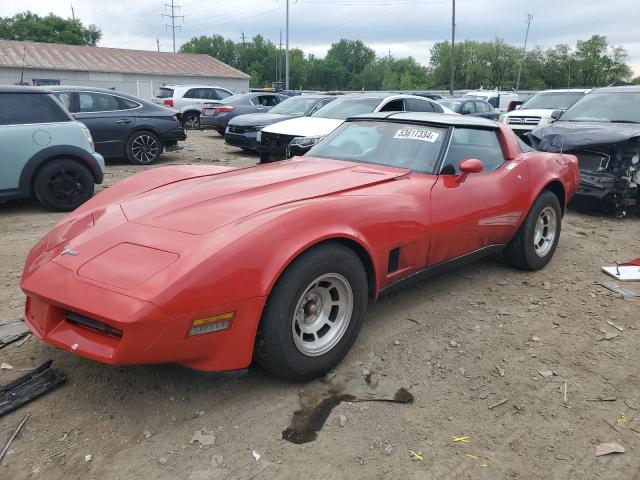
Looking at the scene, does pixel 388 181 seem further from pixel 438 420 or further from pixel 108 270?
pixel 108 270

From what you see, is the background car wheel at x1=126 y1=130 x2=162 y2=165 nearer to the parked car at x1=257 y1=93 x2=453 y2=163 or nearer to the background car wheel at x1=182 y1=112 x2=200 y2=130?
the parked car at x1=257 y1=93 x2=453 y2=163

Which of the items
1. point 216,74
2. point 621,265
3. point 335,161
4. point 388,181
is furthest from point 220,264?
point 216,74

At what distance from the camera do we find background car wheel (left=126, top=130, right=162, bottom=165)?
1002cm

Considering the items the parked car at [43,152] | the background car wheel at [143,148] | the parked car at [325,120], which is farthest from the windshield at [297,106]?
the parked car at [43,152]

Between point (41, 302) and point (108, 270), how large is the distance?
0.41 m

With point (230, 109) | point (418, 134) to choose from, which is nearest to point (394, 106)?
point (418, 134)

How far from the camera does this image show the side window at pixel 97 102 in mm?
9414

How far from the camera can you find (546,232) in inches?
190

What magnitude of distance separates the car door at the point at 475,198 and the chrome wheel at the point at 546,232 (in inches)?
20.5

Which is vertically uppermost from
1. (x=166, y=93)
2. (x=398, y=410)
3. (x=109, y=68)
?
(x=109, y=68)

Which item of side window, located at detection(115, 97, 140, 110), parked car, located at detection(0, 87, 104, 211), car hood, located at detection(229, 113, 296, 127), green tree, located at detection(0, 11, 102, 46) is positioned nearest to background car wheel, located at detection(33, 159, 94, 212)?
parked car, located at detection(0, 87, 104, 211)

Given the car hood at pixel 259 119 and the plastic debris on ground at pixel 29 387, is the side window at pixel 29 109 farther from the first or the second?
the car hood at pixel 259 119

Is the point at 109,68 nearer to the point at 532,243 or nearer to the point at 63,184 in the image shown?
the point at 63,184

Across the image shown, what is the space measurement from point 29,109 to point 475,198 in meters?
5.38
